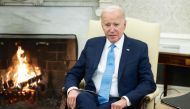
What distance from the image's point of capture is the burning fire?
3461 mm

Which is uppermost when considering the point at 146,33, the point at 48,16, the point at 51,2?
the point at 51,2

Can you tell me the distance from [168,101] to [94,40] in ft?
2.20

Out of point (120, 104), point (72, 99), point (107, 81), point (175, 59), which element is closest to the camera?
point (120, 104)

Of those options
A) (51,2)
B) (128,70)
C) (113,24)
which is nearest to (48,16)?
(51,2)

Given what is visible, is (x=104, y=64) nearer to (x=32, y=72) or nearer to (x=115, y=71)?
(x=115, y=71)

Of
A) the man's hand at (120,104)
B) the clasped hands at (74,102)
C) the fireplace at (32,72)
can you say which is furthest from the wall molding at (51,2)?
the man's hand at (120,104)

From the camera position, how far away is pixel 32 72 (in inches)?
137

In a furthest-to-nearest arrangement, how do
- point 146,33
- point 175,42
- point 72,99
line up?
1. point 175,42
2. point 146,33
3. point 72,99

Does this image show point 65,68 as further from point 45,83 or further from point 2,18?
point 2,18

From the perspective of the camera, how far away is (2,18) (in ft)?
11.2

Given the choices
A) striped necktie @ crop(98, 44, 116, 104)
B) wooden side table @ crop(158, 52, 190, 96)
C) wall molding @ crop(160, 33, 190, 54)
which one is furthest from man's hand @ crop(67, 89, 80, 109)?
wall molding @ crop(160, 33, 190, 54)

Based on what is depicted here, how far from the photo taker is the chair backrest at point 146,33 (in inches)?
98.7

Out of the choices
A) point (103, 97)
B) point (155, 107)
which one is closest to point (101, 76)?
point (103, 97)

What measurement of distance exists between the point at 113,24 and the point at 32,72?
148cm
